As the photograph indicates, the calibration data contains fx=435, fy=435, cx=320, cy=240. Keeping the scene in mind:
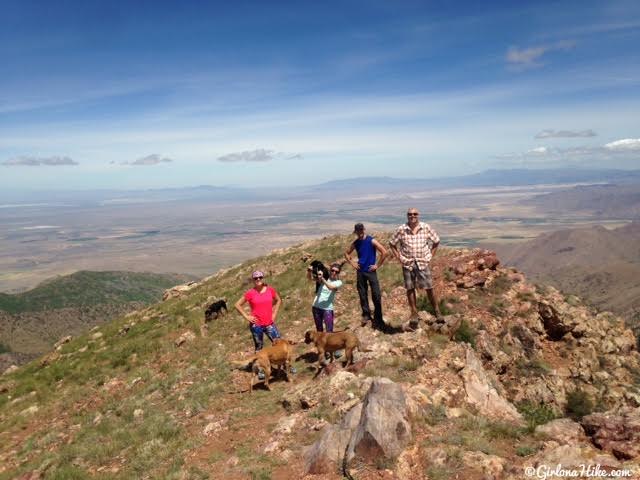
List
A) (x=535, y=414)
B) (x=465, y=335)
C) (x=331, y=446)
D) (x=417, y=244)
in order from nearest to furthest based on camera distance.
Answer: (x=331, y=446)
(x=535, y=414)
(x=417, y=244)
(x=465, y=335)

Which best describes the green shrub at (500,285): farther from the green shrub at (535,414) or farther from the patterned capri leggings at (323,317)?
the patterned capri leggings at (323,317)

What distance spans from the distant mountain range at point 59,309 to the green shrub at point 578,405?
10313cm

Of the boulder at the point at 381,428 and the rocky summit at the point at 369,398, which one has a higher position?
the boulder at the point at 381,428

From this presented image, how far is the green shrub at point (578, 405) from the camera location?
14.3 metres

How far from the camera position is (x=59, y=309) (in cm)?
14150

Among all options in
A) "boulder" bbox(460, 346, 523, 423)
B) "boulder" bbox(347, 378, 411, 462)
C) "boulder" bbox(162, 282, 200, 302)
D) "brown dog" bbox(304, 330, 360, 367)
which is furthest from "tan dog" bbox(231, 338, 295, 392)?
"boulder" bbox(162, 282, 200, 302)

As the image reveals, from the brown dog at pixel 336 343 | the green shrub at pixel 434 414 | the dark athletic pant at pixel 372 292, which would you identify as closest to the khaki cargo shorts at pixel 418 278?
the dark athletic pant at pixel 372 292

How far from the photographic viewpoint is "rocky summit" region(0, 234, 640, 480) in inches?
329

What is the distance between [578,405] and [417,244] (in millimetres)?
7791

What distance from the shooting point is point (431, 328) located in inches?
579

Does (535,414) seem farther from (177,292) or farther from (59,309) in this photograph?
(59,309)

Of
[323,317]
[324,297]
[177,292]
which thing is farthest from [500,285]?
[177,292]

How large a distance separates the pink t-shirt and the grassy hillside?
158434mm

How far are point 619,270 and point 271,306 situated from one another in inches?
9140
